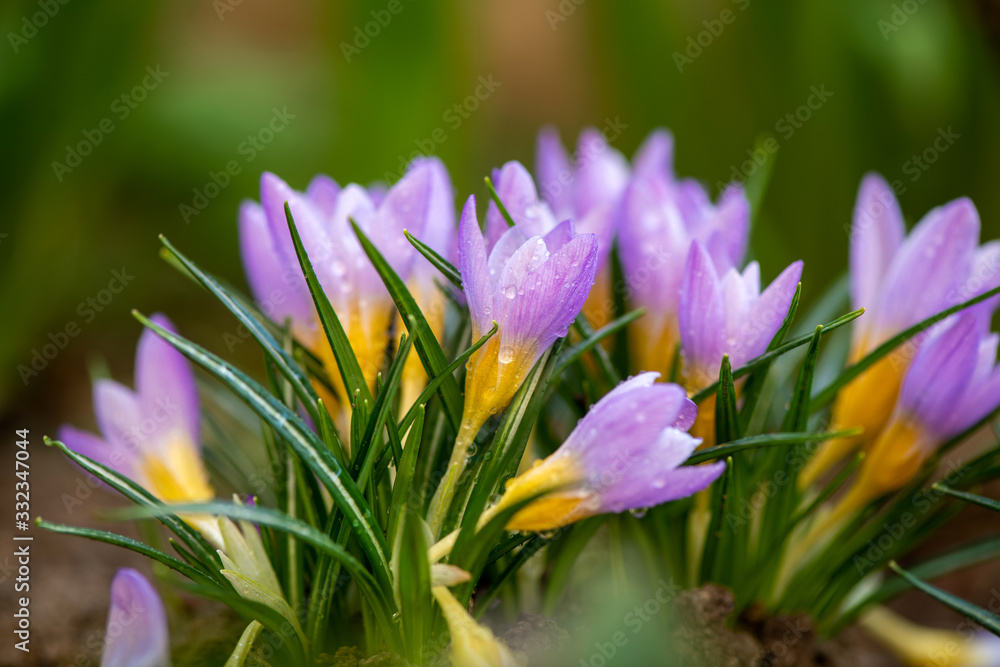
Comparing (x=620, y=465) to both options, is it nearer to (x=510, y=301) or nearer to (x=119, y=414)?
(x=510, y=301)

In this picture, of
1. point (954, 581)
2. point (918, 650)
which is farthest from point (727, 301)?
point (954, 581)

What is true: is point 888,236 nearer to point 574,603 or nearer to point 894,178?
point 574,603

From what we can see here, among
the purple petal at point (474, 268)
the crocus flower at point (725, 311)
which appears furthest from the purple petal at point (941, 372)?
the purple petal at point (474, 268)

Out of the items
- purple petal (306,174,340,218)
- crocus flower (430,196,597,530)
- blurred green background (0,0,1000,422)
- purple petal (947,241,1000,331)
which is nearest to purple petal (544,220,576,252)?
crocus flower (430,196,597,530)

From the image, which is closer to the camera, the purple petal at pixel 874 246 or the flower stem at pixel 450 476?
the flower stem at pixel 450 476

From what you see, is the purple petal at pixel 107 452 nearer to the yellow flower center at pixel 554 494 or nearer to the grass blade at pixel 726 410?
the yellow flower center at pixel 554 494

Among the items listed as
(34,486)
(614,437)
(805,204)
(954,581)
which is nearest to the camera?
(614,437)
